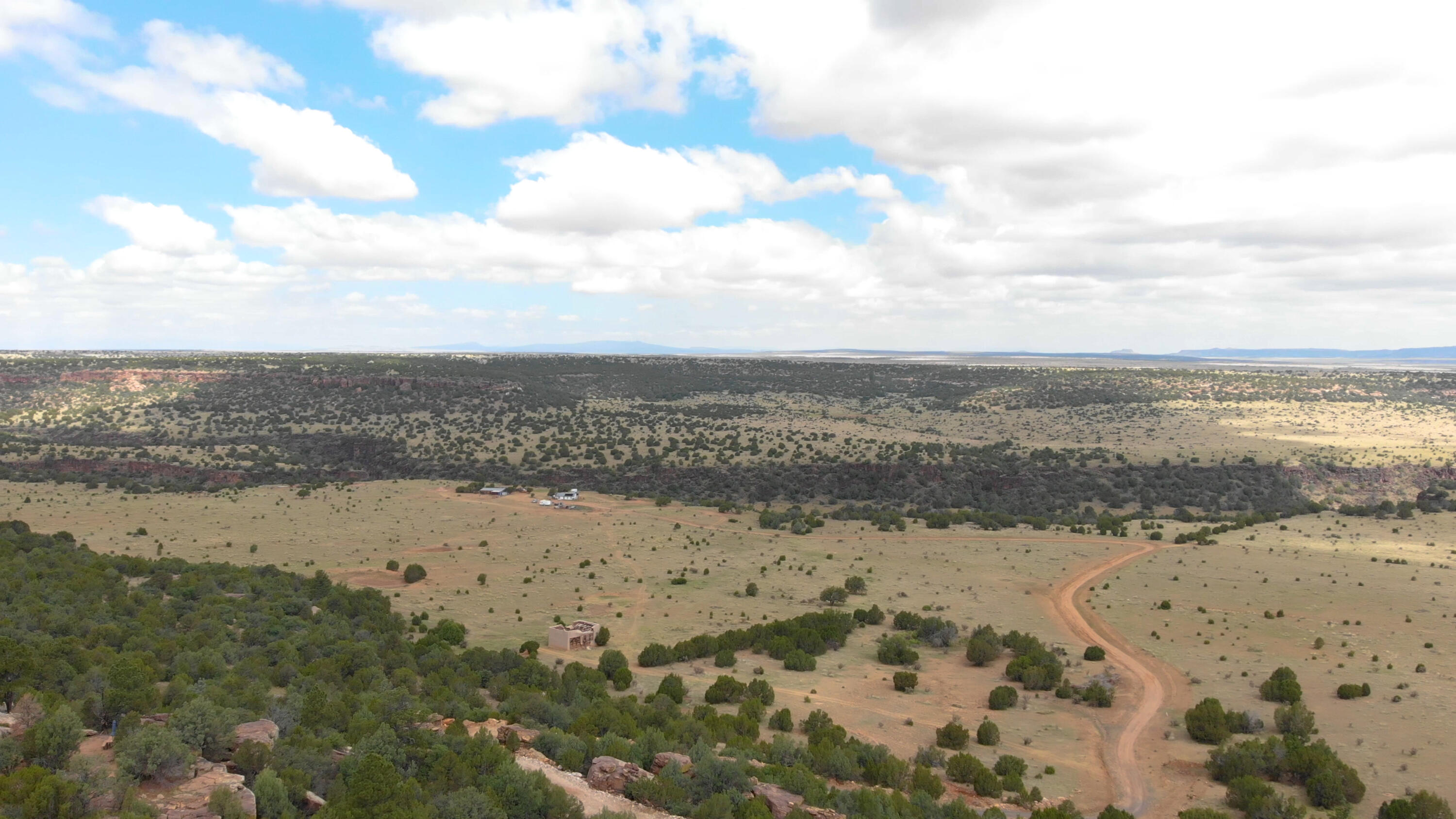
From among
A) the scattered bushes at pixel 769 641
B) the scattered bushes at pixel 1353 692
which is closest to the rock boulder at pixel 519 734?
the scattered bushes at pixel 769 641

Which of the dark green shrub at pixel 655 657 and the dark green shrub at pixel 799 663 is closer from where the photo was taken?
the dark green shrub at pixel 799 663

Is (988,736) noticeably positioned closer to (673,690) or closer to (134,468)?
(673,690)

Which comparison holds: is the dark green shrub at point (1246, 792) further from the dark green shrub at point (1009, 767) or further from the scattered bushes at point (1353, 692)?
the scattered bushes at point (1353, 692)

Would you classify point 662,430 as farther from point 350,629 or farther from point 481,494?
point 350,629

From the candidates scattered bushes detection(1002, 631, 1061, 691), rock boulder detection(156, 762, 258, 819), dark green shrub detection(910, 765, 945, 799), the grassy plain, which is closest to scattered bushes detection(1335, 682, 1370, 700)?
the grassy plain

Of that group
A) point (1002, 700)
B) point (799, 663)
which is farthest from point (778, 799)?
point (799, 663)

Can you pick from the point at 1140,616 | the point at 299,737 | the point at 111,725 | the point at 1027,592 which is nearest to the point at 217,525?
the point at 111,725

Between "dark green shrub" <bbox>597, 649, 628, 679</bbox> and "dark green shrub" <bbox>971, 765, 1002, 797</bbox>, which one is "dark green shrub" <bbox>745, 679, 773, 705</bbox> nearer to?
"dark green shrub" <bbox>597, 649, 628, 679</bbox>
